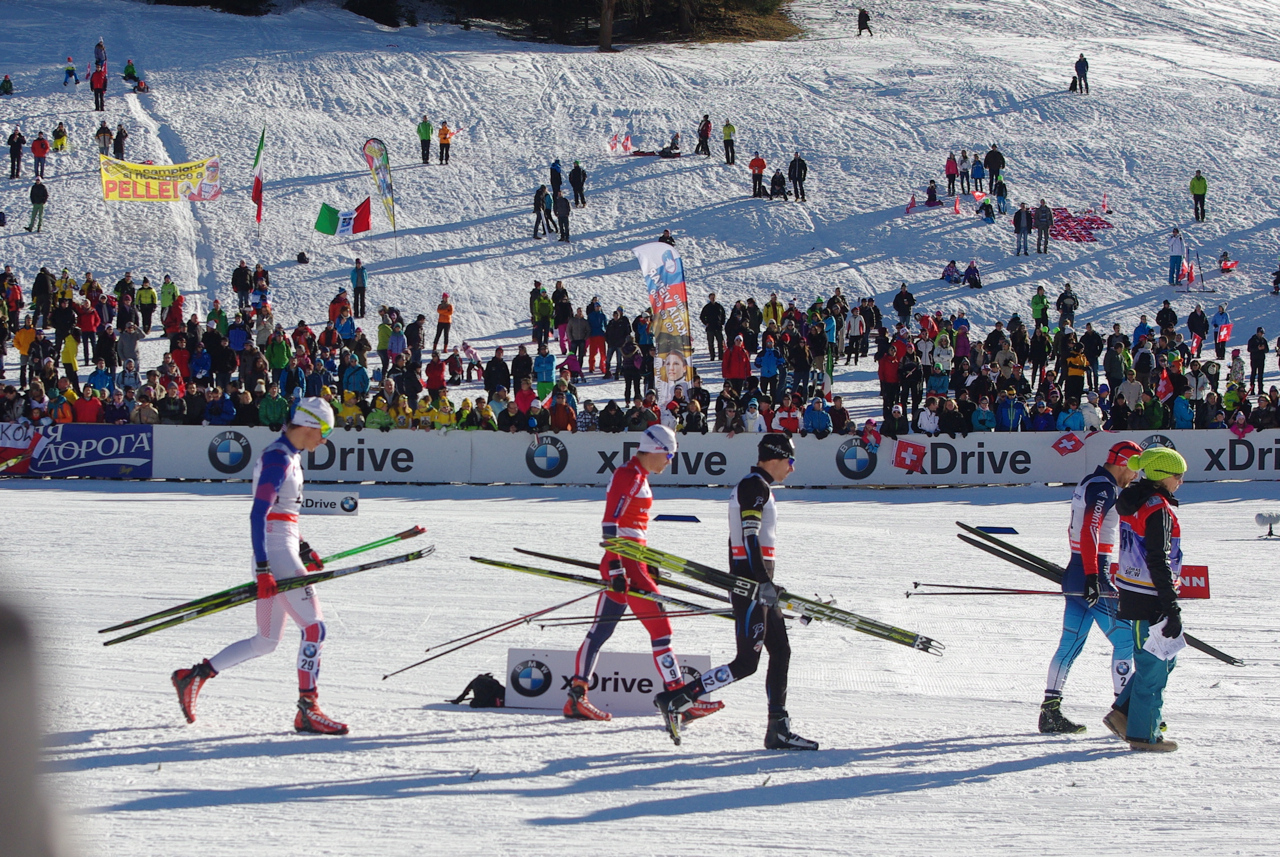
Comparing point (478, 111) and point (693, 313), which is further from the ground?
point (478, 111)

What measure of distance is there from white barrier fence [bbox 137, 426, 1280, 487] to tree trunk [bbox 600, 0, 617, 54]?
3904cm

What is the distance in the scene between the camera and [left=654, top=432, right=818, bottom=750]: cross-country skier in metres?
6.95

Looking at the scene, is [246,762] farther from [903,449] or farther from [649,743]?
[903,449]

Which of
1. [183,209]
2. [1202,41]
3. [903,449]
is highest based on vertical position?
[1202,41]

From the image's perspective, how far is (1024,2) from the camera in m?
64.8

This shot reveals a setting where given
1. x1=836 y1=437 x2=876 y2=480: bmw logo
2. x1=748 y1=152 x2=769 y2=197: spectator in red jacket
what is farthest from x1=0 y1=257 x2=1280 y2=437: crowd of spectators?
x1=748 y1=152 x2=769 y2=197: spectator in red jacket

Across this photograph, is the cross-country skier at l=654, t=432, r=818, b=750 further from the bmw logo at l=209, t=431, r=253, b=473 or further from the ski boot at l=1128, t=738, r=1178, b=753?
the bmw logo at l=209, t=431, r=253, b=473

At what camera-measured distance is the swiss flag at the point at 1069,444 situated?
1845 cm

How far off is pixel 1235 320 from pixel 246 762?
31122 mm

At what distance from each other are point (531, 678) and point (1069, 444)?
12.9 m

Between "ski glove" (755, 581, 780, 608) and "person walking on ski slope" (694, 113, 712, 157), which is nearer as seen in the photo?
"ski glove" (755, 581, 780, 608)

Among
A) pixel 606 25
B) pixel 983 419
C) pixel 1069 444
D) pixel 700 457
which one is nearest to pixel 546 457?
pixel 700 457

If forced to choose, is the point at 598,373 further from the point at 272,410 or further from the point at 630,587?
the point at 630,587

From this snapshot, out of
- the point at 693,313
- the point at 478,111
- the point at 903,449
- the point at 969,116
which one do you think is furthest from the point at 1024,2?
the point at 903,449
